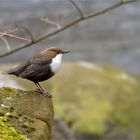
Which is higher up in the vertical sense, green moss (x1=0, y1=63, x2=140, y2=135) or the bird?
the bird

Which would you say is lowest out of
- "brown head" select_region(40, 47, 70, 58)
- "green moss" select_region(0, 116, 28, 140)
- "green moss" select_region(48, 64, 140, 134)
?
"green moss" select_region(48, 64, 140, 134)

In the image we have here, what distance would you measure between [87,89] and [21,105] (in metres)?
4.57

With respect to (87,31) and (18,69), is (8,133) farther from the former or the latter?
(87,31)

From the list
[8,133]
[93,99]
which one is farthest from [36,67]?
[93,99]

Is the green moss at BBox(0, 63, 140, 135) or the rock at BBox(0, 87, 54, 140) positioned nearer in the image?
the rock at BBox(0, 87, 54, 140)

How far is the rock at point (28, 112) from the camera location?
130 inches

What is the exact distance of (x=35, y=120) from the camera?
11.3 feet

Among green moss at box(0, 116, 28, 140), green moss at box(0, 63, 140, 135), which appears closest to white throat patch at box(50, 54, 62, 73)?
green moss at box(0, 116, 28, 140)

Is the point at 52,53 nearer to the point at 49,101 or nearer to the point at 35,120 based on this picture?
the point at 49,101

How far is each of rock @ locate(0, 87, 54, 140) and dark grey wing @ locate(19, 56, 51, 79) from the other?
10.5 inches

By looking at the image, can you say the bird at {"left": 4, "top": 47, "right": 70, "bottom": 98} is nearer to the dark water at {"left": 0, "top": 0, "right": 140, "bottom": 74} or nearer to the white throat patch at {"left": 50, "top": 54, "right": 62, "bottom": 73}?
the white throat patch at {"left": 50, "top": 54, "right": 62, "bottom": 73}

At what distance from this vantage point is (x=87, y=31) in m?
13.7

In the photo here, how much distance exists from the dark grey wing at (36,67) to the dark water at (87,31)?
7.73 m

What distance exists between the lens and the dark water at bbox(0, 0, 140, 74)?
12.4 metres
